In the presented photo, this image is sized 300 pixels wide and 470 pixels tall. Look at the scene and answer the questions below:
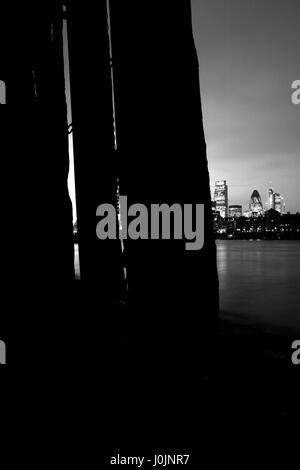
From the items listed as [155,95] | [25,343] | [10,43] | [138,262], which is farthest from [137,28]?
[25,343]

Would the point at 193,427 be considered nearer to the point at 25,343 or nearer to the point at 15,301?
the point at 25,343

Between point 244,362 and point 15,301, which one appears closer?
point 15,301

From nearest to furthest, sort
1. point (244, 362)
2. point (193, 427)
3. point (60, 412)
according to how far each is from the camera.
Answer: point (193, 427) → point (60, 412) → point (244, 362)

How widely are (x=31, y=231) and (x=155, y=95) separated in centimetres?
154

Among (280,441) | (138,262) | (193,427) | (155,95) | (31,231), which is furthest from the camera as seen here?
(31,231)

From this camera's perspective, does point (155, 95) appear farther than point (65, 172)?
No

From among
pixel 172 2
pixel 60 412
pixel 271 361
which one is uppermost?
pixel 172 2

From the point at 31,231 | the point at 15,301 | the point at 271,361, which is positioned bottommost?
the point at 271,361

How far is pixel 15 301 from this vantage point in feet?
8.48

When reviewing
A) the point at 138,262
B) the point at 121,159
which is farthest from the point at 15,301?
the point at 121,159

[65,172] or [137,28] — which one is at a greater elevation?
[137,28]

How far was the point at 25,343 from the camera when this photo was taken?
2.60 metres

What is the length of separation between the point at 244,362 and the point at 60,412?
2.19 metres

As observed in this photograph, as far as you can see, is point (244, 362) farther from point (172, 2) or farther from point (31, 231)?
point (172, 2)
